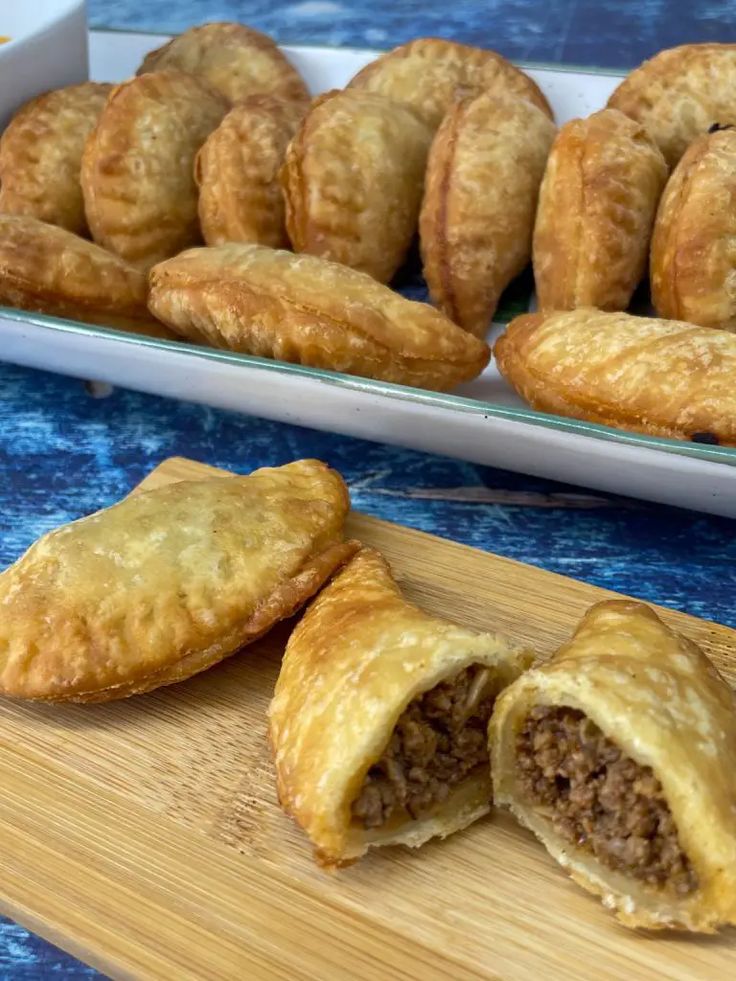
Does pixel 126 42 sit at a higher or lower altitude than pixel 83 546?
higher

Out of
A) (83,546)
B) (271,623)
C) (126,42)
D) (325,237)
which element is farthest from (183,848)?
(126,42)

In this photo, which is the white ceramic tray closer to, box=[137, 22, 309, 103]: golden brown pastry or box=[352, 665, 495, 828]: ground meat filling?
box=[352, 665, 495, 828]: ground meat filling

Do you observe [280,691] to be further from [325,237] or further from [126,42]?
[126,42]

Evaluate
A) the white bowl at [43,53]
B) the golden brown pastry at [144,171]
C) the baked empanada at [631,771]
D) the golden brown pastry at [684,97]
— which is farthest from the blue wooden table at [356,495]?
the golden brown pastry at [684,97]

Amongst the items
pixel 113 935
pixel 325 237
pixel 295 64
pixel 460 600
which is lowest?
pixel 113 935

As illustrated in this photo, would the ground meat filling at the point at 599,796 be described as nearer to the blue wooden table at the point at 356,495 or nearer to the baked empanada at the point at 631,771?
the baked empanada at the point at 631,771

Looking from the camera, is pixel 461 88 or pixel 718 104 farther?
pixel 461 88

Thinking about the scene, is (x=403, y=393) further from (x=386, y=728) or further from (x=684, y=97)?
(x=684, y=97)
